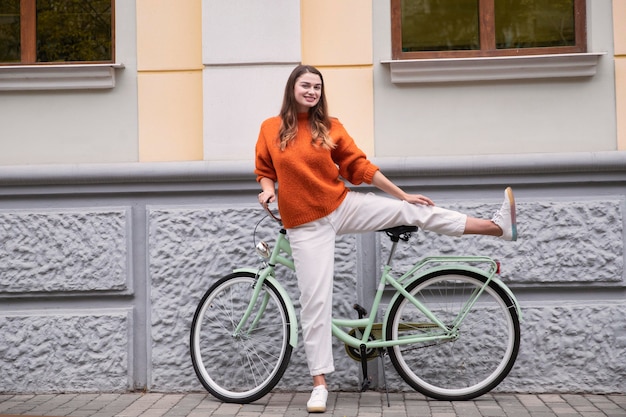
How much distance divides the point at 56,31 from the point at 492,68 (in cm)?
300

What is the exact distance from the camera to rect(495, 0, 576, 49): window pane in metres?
5.98

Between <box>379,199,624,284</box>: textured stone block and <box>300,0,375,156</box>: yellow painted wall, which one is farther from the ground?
<box>300,0,375,156</box>: yellow painted wall

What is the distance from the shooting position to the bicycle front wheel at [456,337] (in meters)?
5.24

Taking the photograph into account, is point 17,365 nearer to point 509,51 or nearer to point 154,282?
point 154,282

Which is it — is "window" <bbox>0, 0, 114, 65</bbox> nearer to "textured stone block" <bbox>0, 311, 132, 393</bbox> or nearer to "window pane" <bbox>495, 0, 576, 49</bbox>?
"textured stone block" <bbox>0, 311, 132, 393</bbox>

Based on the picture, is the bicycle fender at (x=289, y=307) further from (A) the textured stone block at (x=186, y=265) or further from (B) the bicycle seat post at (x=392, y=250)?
(B) the bicycle seat post at (x=392, y=250)

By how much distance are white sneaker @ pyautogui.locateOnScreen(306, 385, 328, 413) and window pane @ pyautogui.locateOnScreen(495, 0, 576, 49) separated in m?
2.61

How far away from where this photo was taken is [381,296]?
5406 mm

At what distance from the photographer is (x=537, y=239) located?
225 inches

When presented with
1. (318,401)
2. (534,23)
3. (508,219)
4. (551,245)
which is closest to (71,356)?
(318,401)

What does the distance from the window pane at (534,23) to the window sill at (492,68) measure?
0.79ft

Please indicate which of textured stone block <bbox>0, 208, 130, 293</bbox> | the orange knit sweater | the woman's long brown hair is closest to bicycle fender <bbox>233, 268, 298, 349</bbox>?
the orange knit sweater

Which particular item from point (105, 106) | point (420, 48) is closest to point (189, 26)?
point (105, 106)

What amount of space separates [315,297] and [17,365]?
7.04 ft
